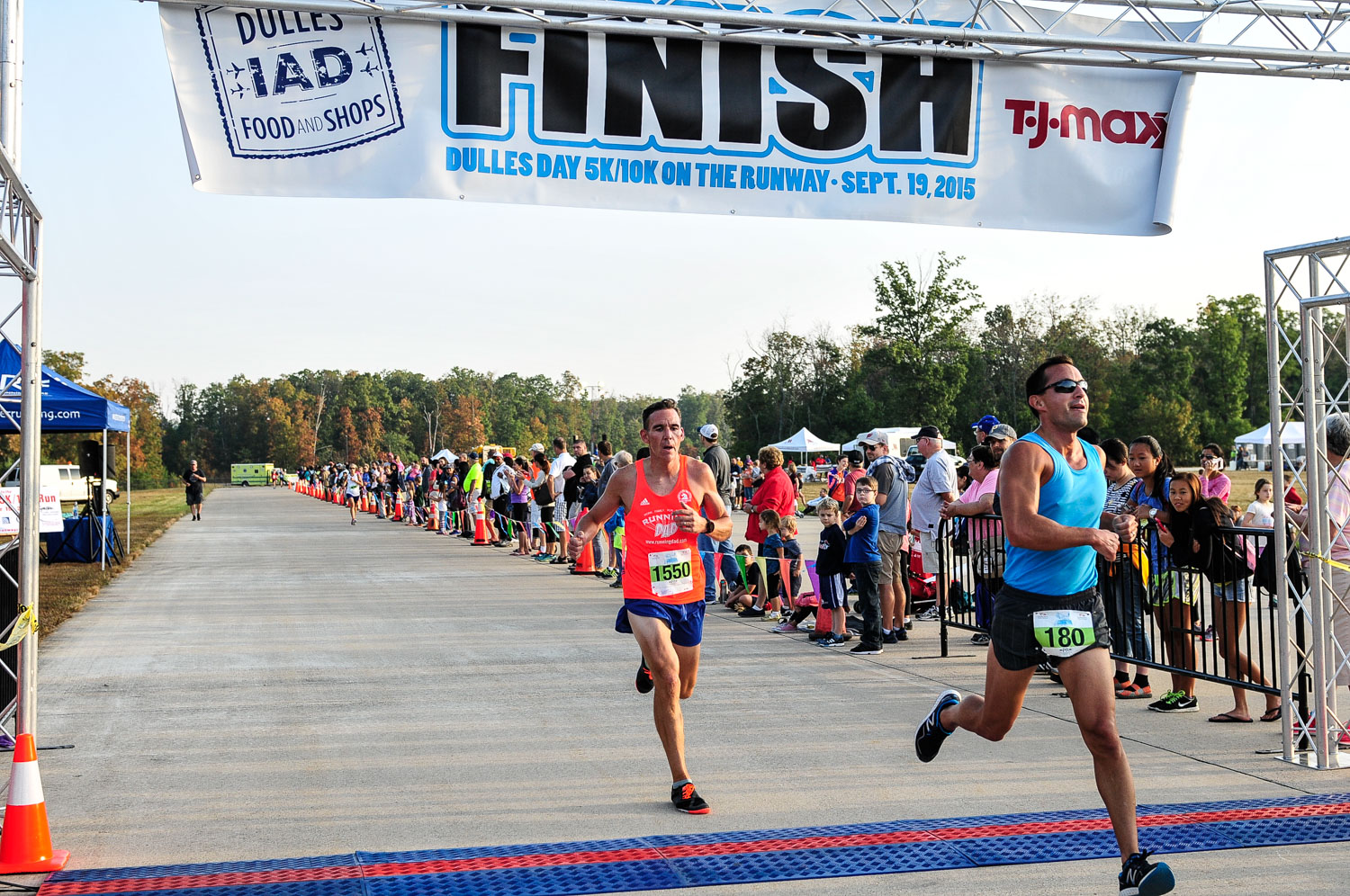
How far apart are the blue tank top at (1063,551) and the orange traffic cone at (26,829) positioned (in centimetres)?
410

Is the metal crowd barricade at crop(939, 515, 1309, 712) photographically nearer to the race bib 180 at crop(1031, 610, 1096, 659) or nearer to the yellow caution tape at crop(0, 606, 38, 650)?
the race bib 180 at crop(1031, 610, 1096, 659)

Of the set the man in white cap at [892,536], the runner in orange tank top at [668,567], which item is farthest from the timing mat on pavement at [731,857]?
the man in white cap at [892,536]

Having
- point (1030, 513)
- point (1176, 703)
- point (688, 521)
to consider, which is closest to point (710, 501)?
point (688, 521)

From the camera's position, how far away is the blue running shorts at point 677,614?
570 cm

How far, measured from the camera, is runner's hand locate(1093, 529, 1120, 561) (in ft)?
13.7

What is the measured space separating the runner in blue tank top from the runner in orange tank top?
Result: 1.54 metres

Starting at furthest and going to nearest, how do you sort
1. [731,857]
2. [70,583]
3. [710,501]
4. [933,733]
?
1. [70,583]
2. [710,501]
3. [933,733]
4. [731,857]

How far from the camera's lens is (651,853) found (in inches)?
193

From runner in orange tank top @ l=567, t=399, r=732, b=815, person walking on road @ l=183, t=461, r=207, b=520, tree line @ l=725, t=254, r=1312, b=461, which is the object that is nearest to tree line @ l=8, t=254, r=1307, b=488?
tree line @ l=725, t=254, r=1312, b=461

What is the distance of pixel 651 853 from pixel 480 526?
22372 millimetres

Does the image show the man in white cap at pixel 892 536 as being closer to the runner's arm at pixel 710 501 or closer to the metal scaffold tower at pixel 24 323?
the runner's arm at pixel 710 501

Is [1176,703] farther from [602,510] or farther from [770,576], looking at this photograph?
[770,576]

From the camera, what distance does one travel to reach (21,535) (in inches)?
253

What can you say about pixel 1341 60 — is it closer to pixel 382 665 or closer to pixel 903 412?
pixel 382 665
